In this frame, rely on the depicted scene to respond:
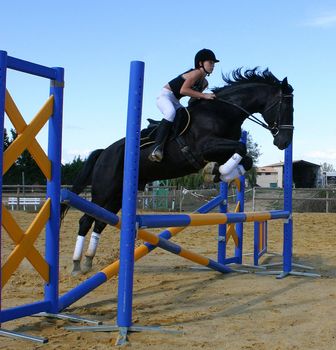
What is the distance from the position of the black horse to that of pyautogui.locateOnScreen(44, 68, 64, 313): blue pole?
167 centimetres

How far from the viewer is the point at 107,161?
561 centimetres

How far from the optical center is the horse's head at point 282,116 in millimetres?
5055

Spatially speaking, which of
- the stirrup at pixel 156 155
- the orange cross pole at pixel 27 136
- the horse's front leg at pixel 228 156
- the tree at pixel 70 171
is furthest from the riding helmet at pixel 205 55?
the tree at pixel 70 171

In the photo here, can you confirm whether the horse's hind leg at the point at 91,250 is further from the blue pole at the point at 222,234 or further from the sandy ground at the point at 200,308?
the blue pole at the point at 222,234

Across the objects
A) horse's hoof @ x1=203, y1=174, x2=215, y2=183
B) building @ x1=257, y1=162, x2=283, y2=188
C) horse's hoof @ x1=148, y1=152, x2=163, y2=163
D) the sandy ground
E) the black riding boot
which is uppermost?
building @ x1=257, y1=162, x2=283, y2=188

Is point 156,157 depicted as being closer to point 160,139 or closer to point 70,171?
point 160,139

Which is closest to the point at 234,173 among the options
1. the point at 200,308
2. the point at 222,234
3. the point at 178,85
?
the point at 178,85

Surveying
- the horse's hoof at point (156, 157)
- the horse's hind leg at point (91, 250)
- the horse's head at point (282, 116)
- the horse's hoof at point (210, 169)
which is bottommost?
the horse's hind leg at point (91, 250)

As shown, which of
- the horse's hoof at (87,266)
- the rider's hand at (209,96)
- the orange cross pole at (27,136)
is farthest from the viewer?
the horse's hoof at (87,266)

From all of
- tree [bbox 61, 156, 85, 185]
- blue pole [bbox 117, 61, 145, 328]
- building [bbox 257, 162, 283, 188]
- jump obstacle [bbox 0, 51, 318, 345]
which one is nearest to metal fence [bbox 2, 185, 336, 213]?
tree [bbox 61, 156, 85, 185]

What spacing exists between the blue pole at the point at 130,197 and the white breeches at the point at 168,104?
168cm

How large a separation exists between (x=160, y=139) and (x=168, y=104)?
33 cm

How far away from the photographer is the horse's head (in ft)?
16.6

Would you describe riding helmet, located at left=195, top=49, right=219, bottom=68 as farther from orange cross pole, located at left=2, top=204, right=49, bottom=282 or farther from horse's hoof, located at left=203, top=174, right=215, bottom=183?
orange cross pole, located at left=2, top=204, right=49, bottom=282
